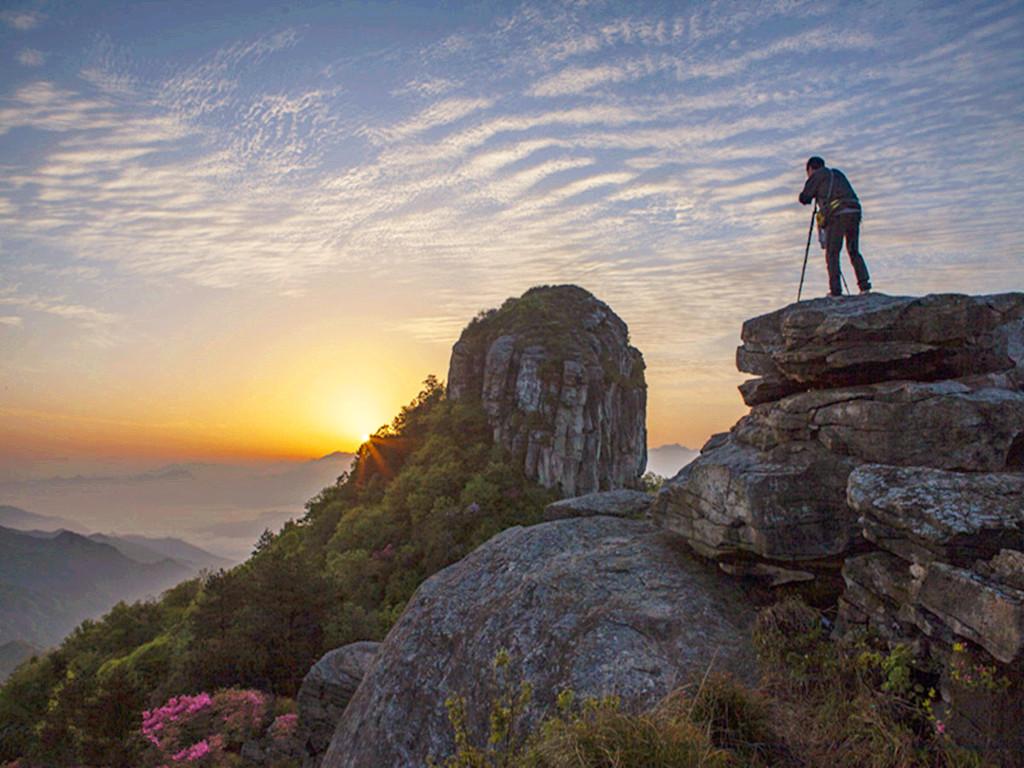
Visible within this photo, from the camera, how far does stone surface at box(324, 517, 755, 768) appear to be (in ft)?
26.8

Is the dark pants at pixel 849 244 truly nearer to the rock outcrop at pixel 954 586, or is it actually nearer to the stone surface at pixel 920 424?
the stone surface at pixel 920 424

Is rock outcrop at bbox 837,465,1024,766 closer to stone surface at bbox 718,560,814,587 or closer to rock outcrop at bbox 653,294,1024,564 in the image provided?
stone surface at bbox 718,560,814,587

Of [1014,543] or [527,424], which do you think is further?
[527,424]

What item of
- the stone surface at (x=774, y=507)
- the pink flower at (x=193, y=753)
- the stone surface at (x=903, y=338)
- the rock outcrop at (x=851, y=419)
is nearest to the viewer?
the rock outcrop at (x=851, y=419)

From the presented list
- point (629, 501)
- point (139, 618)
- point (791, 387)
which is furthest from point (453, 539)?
point (791, 387)

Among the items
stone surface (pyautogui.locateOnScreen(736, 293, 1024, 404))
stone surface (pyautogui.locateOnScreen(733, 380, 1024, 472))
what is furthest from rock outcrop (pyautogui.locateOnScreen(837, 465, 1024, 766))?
stone surface (pyautogui.locateOnScreen(736, 293, 1024, 404))

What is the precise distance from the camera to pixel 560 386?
60.9 meters

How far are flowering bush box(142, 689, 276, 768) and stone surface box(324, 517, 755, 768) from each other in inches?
289

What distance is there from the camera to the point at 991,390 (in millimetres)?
8914

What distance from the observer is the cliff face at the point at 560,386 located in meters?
59.6

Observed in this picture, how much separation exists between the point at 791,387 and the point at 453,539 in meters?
40.9

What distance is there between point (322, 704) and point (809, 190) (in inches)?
724

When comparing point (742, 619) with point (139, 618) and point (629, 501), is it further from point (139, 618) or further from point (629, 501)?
point (139, 618)

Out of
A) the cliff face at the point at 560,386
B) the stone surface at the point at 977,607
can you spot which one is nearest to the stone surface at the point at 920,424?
the stone surface at the point at 977,607
